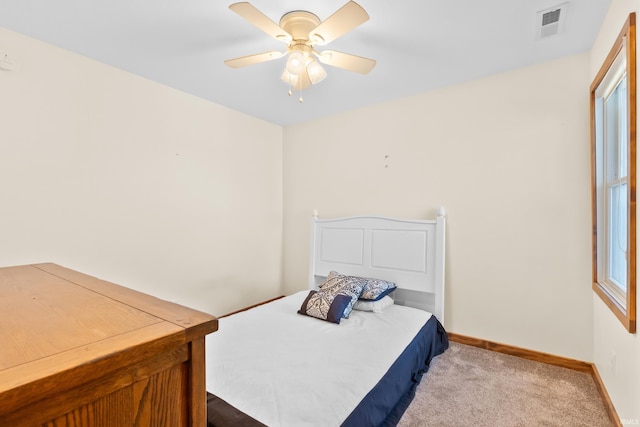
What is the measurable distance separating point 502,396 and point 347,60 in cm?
238

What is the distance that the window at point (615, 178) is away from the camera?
1.47 meters

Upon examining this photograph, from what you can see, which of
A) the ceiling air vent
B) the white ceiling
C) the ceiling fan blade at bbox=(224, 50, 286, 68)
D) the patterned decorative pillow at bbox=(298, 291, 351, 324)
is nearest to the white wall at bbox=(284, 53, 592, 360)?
the white ceiling

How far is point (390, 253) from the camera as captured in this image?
10.2ft

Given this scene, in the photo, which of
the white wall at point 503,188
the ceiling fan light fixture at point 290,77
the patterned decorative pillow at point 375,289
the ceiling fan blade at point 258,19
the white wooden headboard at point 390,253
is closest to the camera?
the ceiling fan blade at point 258,19

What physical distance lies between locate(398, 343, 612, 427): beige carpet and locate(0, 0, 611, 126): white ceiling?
7.71 feet

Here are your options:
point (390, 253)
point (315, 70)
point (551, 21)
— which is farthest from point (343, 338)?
point (551, 21)

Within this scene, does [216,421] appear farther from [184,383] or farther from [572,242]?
[572,242]

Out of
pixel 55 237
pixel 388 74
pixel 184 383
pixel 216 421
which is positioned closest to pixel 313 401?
pixel 216 421

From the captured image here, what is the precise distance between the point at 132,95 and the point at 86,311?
254 centimetres

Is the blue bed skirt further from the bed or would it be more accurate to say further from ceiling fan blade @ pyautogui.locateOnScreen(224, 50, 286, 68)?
ceiling fan blade @ pyautogui.locateOnScreen(224, 50, 286, 68)

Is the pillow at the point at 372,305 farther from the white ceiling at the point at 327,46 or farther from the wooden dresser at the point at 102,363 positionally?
the wooden dresser at the point at 102,363

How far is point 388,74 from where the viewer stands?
105 inches

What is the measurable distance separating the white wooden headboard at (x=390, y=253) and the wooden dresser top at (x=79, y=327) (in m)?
2.54

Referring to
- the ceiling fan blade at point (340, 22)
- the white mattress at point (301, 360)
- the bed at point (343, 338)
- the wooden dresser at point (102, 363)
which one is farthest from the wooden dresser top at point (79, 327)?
the ceiling fan blade at point (340, 22)
